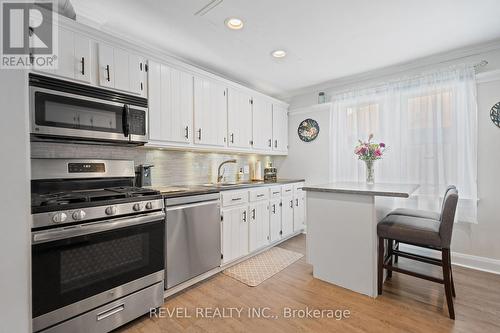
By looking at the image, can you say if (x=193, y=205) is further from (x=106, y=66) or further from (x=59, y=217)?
(x=106, y=66)

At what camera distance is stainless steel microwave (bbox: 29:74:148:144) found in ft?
5.49

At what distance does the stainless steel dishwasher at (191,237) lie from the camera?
6.94 ft

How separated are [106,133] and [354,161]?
10.8 feet

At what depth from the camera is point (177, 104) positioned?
2543 millimetres

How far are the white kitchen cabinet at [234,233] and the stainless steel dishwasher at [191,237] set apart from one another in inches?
4.2

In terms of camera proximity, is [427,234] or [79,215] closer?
[79,215]

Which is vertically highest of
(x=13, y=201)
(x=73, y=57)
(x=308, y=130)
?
(x=73, y=57)

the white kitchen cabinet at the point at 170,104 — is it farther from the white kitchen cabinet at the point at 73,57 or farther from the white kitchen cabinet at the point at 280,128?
the white kitchen cabinet at the point at 280,128

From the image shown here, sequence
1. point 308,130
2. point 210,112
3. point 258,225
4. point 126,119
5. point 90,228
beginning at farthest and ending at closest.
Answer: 1. point 308,130
2. point 258,225
3. point 210,112
4. point 126,119
5. point 90,228

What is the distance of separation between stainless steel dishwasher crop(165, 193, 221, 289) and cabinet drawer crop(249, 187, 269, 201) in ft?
1.97

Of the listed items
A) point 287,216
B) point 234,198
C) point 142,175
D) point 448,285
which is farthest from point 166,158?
point 448,285

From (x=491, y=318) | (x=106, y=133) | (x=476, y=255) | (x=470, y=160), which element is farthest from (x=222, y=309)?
(x=470, y=160)

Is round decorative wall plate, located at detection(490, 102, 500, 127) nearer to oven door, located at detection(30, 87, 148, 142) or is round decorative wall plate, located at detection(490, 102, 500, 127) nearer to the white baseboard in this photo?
the white baseboard

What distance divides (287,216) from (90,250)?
107 inches
